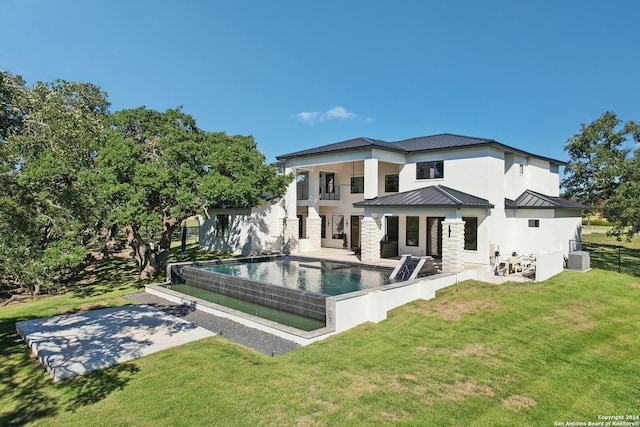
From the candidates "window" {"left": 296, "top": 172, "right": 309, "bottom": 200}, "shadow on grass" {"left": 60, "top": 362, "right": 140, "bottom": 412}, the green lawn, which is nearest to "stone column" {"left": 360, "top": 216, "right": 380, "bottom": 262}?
the green lawn

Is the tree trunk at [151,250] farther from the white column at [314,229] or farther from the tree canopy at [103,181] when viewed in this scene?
the white column at [314,229]

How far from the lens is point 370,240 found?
1894cm

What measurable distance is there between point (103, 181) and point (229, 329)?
26.9 ft

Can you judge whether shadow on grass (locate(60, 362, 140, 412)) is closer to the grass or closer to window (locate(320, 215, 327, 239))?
window (locate(320, 215, 327, 239))

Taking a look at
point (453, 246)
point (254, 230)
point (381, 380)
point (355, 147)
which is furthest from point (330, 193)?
point (381, 380)

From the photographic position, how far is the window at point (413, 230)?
20.6m

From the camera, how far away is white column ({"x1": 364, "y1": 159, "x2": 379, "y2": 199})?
19594mm

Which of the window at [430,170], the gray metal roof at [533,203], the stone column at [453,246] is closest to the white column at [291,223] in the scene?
the window at [430,170]

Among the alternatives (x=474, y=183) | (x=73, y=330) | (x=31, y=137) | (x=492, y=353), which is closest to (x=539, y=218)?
(x=474, y=183)

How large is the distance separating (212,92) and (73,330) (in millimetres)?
20620

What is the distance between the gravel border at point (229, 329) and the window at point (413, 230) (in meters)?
12.7

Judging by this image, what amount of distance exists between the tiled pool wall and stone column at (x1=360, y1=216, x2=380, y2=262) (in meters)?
7.02

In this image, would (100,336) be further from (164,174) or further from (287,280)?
(287,280)

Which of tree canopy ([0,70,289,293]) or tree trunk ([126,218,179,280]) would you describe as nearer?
tree canopy ([0,70,289,293])
